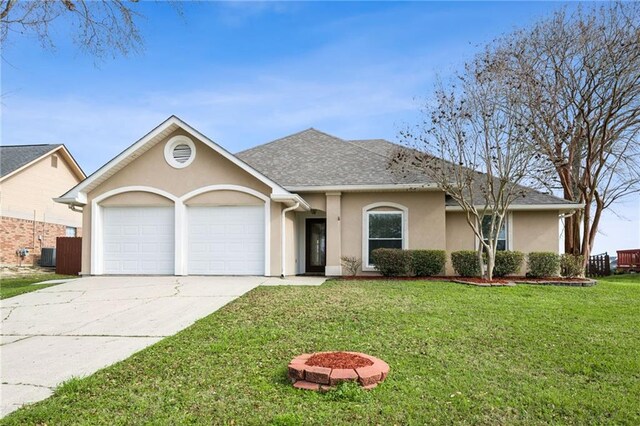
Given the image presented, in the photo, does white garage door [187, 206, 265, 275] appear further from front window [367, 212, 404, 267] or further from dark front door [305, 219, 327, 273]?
front window [367, 212, 404, 267]

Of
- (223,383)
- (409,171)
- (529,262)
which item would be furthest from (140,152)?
(529,262)

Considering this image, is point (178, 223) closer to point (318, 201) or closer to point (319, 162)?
point (318, 201)

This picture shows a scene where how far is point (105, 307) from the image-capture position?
10.1 meters

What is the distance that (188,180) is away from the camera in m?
15.1

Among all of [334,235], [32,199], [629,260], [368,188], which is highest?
[32,199]

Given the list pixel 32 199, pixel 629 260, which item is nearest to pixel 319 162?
pixel 32 199

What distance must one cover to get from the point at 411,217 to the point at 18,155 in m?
22.3

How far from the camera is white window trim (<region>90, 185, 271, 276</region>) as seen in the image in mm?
14758

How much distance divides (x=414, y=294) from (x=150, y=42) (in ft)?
25.8

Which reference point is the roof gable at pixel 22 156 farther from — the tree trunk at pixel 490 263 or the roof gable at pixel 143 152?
the tree trunk at pixel 490 263

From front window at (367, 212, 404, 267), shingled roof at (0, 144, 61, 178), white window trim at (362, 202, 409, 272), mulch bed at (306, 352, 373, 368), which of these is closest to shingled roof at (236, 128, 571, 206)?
white window trim at (362, 202, 409, 272)

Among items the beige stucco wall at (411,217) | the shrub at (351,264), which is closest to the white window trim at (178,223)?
the shrub at (351,264)

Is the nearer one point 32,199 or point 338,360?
point 338,360

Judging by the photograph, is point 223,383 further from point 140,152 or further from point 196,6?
point 140,152
